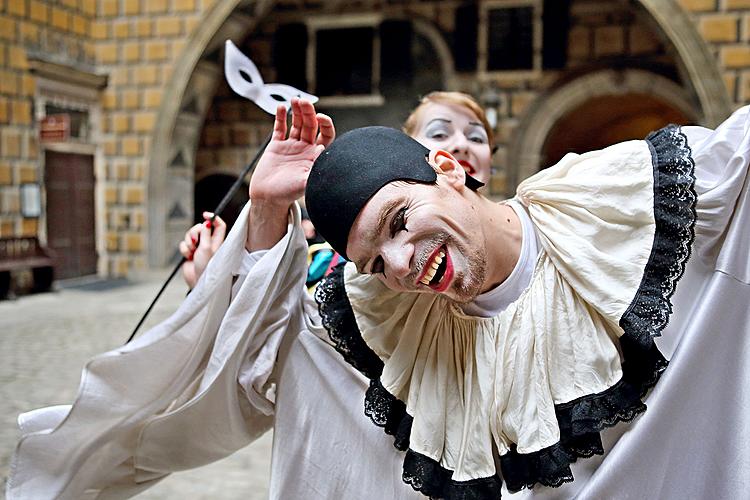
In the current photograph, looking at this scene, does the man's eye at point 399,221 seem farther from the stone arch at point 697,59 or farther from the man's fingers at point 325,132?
the stone arch at point 697,59

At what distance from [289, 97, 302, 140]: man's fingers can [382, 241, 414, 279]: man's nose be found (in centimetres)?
46

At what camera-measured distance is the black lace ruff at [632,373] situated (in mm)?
1406

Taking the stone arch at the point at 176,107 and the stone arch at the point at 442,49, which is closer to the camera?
the stone arch at the point at 176,107

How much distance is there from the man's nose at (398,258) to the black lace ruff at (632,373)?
39cm

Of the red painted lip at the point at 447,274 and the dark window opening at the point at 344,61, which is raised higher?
the dark window opening at the point at 344,61

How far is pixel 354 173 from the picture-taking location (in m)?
1.45

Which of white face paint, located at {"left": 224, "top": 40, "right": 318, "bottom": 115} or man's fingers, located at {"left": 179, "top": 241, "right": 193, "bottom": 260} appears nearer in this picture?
white face paint, located at {"left": 224, "top": 40, "right": 318, "bottom": 115}

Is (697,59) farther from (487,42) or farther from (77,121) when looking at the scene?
(77,121)

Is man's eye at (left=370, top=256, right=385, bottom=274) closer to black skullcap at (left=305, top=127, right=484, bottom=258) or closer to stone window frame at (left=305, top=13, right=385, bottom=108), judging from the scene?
black skullcap at (left=305, top=127, right=484, bottom=258)

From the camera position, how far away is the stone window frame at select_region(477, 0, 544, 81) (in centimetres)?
971

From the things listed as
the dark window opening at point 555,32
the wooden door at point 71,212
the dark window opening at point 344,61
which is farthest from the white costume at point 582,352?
the dark window opening at point 344,61

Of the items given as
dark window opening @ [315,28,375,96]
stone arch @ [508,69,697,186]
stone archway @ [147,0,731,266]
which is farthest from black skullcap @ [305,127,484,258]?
dark window opening @ [315,28,375,96]

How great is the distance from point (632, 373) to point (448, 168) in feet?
1.79

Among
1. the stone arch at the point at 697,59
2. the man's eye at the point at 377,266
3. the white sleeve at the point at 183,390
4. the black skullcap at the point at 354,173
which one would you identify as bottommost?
the white sleeve at the point at 183,390
